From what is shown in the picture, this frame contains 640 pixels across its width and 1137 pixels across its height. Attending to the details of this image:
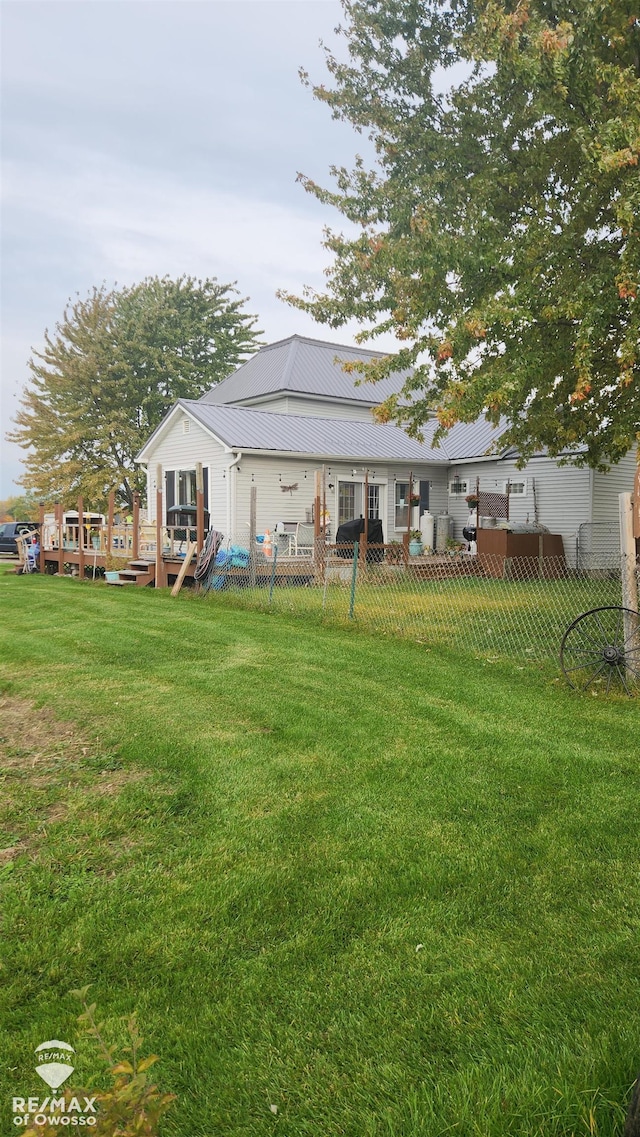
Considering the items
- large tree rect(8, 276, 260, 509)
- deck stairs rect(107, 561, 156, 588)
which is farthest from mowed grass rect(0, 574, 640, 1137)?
large tree rect(8, 276, 260, 509)

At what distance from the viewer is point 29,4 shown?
9.22 meters

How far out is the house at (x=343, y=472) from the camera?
1852 cm

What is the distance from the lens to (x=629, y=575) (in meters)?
6.73

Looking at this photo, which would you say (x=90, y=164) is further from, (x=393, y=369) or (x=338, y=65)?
(x=393, y=369)

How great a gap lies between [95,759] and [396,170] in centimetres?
1015

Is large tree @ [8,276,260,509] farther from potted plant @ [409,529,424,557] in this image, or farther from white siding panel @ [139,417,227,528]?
potted plant @ [409,529,424,557]

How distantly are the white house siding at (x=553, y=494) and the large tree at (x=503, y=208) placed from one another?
802cm

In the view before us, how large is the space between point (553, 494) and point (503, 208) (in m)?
10.7

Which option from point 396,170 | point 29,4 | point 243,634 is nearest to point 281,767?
point 243,634

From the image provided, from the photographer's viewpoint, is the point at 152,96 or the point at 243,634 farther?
the point at 152,96

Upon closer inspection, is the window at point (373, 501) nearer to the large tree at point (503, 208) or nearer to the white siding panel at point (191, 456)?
the white siding panel at point (191, 456)

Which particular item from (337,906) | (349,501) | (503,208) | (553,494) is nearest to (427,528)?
(349,501)

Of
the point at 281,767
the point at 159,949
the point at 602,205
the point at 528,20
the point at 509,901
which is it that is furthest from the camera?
the point at 602,205

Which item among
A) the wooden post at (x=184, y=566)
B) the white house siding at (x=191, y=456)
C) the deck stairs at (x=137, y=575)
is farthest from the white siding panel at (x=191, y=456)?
the wooden post at (x=184, y=566)
